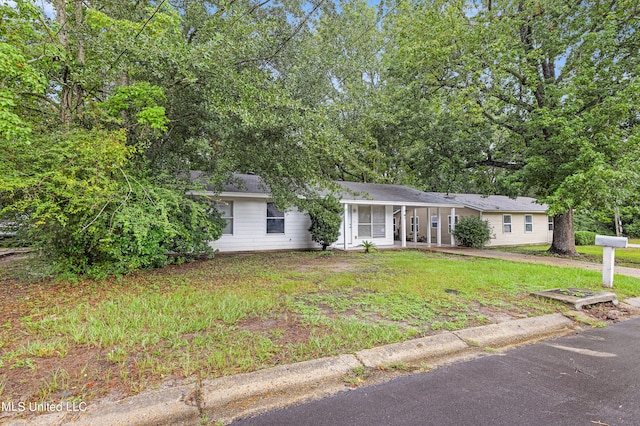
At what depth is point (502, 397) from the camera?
2650 mm

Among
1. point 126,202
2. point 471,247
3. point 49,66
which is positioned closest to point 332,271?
point 126,202

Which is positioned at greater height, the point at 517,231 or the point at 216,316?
the point at 517,231

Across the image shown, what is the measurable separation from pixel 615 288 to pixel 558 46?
906cm

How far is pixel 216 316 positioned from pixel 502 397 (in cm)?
338

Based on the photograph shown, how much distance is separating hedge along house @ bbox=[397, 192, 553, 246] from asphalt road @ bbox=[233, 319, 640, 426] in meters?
14.2

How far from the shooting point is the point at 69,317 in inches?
168

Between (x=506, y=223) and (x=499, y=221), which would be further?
(x=506, y=223)

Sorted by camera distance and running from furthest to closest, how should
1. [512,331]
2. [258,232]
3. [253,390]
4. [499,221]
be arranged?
1. [499,221]
2. [258,232]
3. [512,331]
4. [253,390]

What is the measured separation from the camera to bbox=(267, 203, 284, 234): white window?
13406 mm

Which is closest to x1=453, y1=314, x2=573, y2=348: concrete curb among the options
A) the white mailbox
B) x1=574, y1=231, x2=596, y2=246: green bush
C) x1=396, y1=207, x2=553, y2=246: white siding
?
the white mailbox

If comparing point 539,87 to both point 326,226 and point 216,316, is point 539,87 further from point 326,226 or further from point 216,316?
point 216,316

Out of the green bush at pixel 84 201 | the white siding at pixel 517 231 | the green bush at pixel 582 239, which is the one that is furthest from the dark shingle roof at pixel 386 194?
the green bush at pixel 582 239

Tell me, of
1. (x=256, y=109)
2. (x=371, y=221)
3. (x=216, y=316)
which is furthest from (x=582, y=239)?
(x=216, y=316)

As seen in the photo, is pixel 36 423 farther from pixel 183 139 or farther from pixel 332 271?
pixel 183 139
